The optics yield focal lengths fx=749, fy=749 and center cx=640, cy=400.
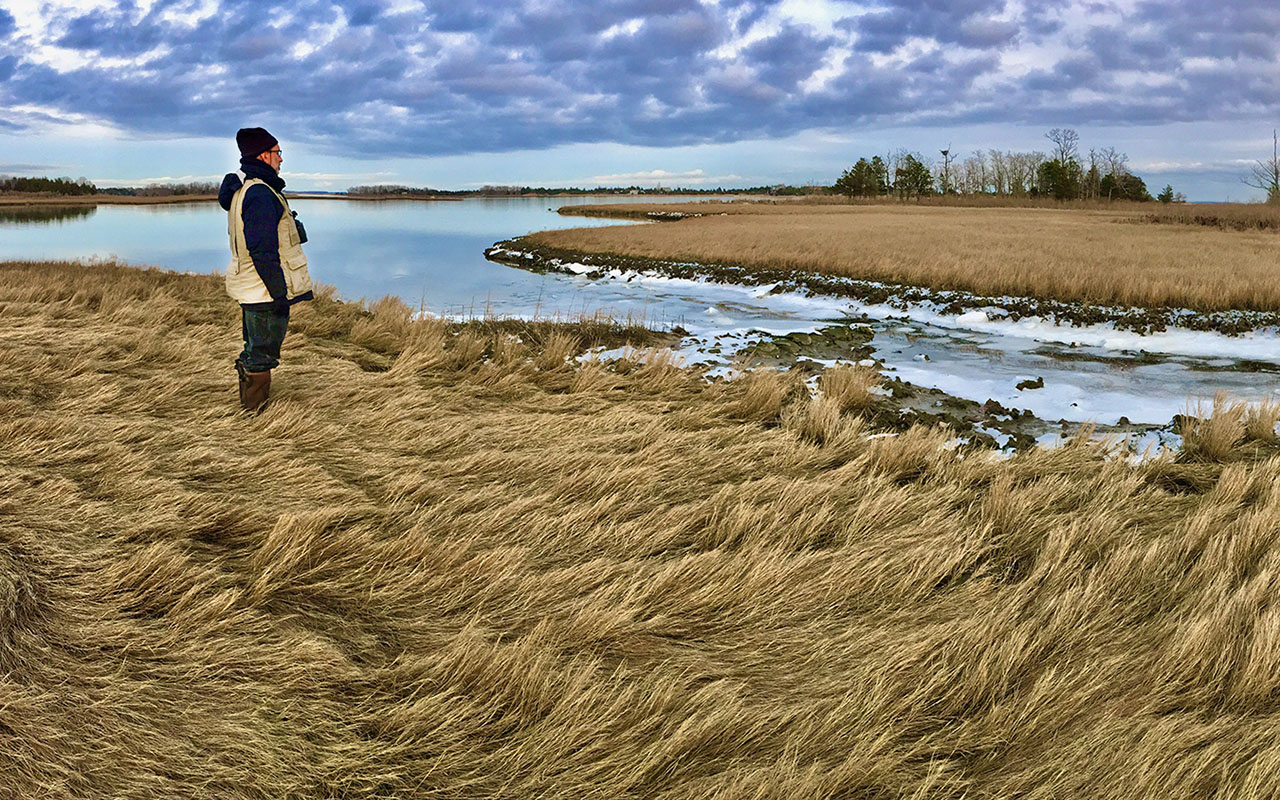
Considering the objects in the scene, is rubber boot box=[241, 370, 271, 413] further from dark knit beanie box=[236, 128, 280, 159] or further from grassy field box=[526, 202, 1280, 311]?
grassy field box=[526, 202, 1280, 311]

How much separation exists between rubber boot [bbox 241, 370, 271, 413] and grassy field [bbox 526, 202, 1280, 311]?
1595cm

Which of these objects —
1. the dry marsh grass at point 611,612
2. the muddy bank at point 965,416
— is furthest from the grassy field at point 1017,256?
the dry marsh grass at point 611,612

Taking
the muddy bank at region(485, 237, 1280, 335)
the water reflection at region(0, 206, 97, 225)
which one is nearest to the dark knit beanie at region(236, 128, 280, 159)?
the muddy bank at region(485, 237, 1280, 335)

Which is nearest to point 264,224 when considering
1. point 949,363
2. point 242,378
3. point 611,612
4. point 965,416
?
point 242,378

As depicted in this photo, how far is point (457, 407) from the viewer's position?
6.47 m

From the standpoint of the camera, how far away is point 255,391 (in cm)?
562

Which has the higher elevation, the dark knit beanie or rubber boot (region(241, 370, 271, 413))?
the dark knit beanie

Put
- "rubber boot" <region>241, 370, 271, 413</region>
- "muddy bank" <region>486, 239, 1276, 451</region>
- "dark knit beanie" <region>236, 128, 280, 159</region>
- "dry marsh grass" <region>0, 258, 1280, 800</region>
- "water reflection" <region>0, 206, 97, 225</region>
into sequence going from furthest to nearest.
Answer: "water reflection" <region>0, 206, 97, 225</region>
"muddy bank" <region>486, 239, 1276, 451</region>
"rubber boot" <region>241, 370, 271, 413</region>
"dark knit beanie" <region>236, 128, 280, 159</region>
"dry marsh grass" <region>0, 258, 1280, 800</region>

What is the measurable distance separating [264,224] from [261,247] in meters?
0.15

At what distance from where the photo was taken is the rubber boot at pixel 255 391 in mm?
5613

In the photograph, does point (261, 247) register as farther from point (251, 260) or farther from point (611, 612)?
point (611, 612)

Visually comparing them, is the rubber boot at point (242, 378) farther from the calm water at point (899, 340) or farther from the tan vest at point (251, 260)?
the calm water at point (899, 340)

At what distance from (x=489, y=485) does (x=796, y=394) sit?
392 centimetres

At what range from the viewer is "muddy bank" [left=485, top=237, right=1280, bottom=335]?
13438 millimetres
